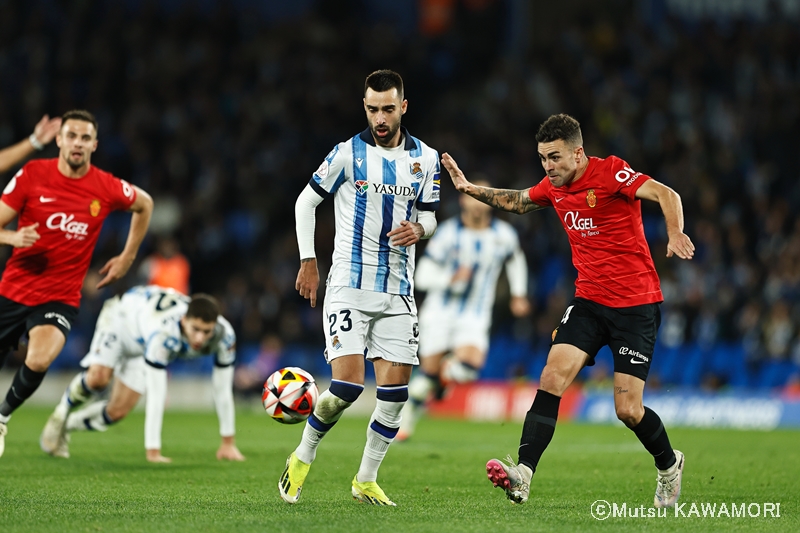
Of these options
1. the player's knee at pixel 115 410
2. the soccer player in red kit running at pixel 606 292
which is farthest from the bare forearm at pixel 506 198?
the player's knee at pixel 115 410

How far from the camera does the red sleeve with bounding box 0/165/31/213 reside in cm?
916

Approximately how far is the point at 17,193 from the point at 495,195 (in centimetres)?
398

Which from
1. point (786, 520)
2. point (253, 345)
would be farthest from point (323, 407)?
point (253, 345)

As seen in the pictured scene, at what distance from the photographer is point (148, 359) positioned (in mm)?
10031

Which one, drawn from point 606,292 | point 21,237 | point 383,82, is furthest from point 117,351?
point 606,292

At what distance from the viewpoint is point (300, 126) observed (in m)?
24.2

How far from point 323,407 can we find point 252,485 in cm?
143

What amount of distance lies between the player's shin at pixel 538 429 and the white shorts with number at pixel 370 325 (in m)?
0.83

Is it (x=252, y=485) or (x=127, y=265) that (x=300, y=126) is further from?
(x=252, y=485)

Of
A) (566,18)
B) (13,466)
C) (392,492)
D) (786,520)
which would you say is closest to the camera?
(786,520)

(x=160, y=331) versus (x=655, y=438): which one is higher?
Result: (x=160, y=331)

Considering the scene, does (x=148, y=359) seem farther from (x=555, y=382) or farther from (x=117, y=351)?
(x=555, y=382)

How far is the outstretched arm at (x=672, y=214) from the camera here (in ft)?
22.2

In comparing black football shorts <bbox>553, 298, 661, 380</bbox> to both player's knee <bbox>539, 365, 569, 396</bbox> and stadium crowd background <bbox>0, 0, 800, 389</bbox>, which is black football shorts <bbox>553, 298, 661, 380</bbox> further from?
stadium crowd background <bbox>0, 0, 800, 389</bbox>
